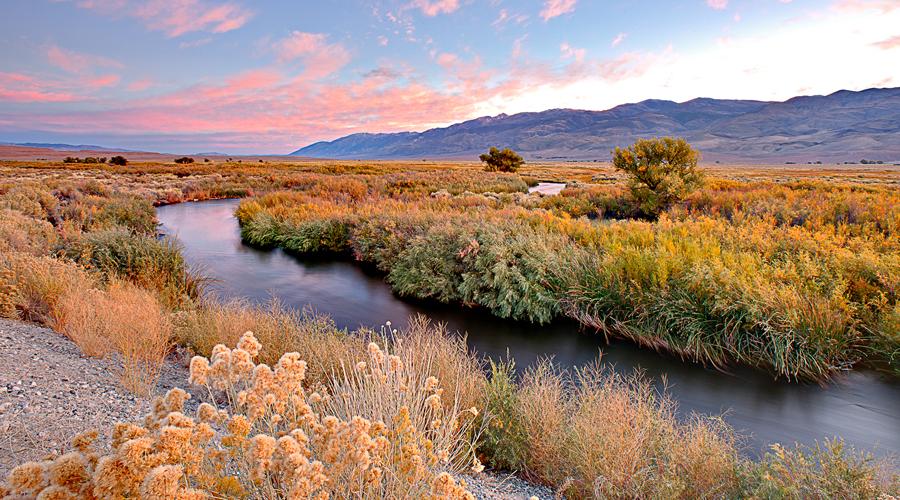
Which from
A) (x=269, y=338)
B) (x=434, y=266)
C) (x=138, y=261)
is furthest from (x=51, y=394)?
(x=434, y=266)

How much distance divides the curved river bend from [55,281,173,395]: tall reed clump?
442cm

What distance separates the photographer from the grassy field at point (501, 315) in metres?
2.36

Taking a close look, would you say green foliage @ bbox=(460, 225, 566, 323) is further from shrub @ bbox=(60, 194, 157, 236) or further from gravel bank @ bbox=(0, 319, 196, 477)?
shrub @ bbox=(60, 194, 157, 236)

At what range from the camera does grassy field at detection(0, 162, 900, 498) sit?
7.73ft

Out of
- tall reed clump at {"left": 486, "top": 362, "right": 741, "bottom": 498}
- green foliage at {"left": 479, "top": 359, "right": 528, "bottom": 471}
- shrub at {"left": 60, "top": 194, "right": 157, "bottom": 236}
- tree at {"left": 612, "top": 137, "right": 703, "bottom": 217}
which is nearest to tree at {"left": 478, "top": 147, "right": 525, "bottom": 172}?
tree at {"left": 612, "top": 137, "right": 703, "bottom": 217}

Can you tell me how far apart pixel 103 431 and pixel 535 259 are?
831 centimetres

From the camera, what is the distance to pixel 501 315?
1021cm

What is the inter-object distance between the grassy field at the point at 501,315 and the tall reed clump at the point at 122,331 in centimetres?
4

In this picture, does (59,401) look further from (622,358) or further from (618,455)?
(622,358)

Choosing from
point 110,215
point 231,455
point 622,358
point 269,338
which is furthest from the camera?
point 110,215

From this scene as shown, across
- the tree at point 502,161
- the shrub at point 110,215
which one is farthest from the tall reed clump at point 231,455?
the tree at point 502,161

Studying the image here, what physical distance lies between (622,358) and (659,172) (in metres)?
13.1

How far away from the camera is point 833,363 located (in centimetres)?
734

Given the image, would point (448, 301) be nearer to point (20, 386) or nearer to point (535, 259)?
point (535, 259)
